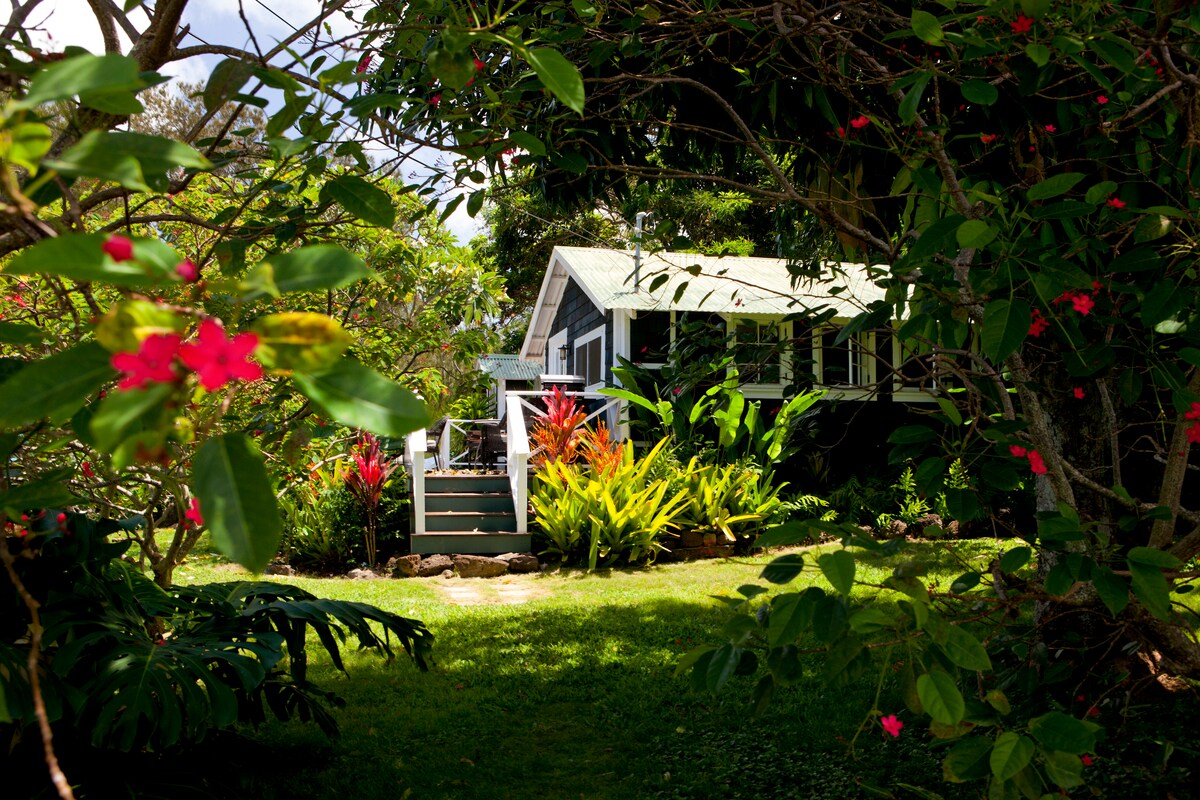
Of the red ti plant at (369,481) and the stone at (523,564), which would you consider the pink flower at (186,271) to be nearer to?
the stone at (523,564)

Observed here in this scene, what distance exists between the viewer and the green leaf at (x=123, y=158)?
695mm

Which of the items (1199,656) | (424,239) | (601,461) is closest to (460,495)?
(601,461)

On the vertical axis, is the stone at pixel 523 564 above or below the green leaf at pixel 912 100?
below

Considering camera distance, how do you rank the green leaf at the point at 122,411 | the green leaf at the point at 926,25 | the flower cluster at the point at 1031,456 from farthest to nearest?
the flower cluster at the point at 1031,456, the green leaf at the point at 926,25, the green leaf at the point at 122,411

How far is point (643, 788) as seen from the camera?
3.75m

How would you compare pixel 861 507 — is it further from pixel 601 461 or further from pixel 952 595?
pixel 952 595

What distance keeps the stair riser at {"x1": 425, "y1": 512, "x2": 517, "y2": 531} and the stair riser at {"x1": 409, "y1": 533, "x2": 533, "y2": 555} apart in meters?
0.29

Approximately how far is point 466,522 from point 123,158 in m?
9.80

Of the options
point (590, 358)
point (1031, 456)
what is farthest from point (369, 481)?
point (1031, 456)

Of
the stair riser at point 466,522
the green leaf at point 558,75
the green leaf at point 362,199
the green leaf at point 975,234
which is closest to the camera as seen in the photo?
the green leaf at point 558,75

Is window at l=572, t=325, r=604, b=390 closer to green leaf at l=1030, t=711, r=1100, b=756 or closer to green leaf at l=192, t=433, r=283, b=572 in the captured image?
green leaf at l=1030, t=711, r=1100, b=756

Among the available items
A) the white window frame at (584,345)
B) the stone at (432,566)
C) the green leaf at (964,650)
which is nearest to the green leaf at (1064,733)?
the green leaf at (964,650)

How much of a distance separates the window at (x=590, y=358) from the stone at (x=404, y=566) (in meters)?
5.05

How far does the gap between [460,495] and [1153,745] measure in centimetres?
830
